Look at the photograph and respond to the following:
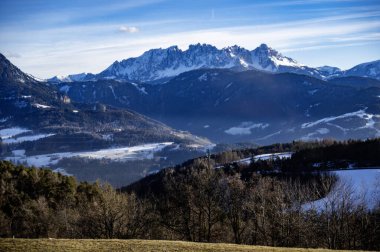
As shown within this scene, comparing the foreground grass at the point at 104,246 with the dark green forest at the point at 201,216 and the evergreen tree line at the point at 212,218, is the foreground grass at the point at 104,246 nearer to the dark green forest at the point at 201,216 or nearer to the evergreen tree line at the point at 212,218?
the evergreen tree line at the point at 212,218

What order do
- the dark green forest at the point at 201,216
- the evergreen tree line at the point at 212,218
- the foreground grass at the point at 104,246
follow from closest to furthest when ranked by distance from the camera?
the foreground grass at the point at 104,246 < the evergreen tree line at the point at 212,218 < the dark green forest at the point at 201,216

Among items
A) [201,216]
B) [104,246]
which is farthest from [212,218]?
[104,246]

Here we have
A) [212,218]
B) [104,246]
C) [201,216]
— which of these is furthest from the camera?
[201,216]

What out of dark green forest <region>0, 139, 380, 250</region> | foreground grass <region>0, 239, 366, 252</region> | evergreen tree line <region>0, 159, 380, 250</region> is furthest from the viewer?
dark green forest <region>0, 139, 380, 250</region>

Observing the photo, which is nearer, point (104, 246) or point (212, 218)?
point (104, 246)

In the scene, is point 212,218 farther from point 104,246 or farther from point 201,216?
point 104,246

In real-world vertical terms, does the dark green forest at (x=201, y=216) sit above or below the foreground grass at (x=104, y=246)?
below

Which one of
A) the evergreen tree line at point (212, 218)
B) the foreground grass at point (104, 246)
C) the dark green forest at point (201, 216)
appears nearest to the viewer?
the foreground grass at point (104, 246)

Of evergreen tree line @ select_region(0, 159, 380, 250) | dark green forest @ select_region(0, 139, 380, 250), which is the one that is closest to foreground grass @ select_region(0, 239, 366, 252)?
evergreen tree line @ select_region(0, 159, 380, 250)

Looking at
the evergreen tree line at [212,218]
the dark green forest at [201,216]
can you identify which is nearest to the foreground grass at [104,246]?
the evergreen tree line at [212,218]

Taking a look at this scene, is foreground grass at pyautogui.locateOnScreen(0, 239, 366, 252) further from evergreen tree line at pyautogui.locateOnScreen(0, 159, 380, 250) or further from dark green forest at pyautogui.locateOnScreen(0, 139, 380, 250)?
dark green forest at pyautogui.locateOnScreen(0, 139, 380, 250)

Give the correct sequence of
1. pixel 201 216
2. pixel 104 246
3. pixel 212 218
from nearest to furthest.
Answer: pixel 104 246 < pixel 212 218 < pixel 201 216

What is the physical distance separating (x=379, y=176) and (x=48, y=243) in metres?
126

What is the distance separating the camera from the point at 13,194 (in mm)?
102000
